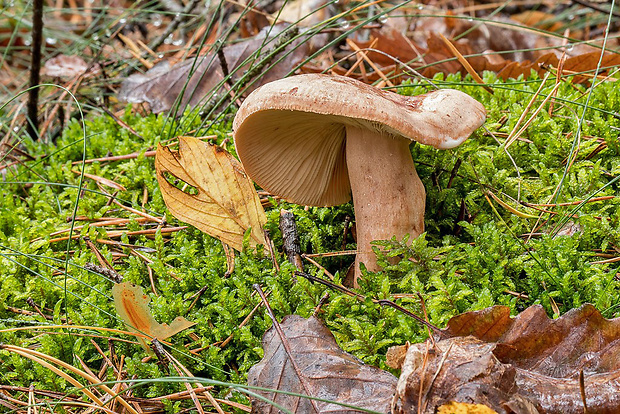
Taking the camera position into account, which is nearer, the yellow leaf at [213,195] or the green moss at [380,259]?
the green moss at [380,259]

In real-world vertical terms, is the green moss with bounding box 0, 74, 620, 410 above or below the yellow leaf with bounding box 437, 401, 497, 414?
below

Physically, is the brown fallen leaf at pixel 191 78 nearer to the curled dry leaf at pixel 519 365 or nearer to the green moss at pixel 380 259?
the green moss at pixel 380 259

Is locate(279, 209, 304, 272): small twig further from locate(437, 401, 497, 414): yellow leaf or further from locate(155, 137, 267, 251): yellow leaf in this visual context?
locate(437, 401, 497, 414): yellow leaf

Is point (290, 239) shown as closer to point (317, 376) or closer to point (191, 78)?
point (317, 376)

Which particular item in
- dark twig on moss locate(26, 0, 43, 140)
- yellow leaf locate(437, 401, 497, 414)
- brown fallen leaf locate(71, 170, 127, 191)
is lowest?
brown fallen leaf locate(71, 170, 127, 191)

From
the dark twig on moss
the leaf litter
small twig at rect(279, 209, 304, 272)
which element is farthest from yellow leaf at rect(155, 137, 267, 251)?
the dark twig on moss

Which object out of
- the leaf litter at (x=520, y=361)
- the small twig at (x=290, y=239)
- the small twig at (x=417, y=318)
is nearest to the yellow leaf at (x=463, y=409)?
the leaf litter at (x=520, y=361)

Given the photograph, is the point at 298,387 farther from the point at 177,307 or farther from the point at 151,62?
the point at 151,62
